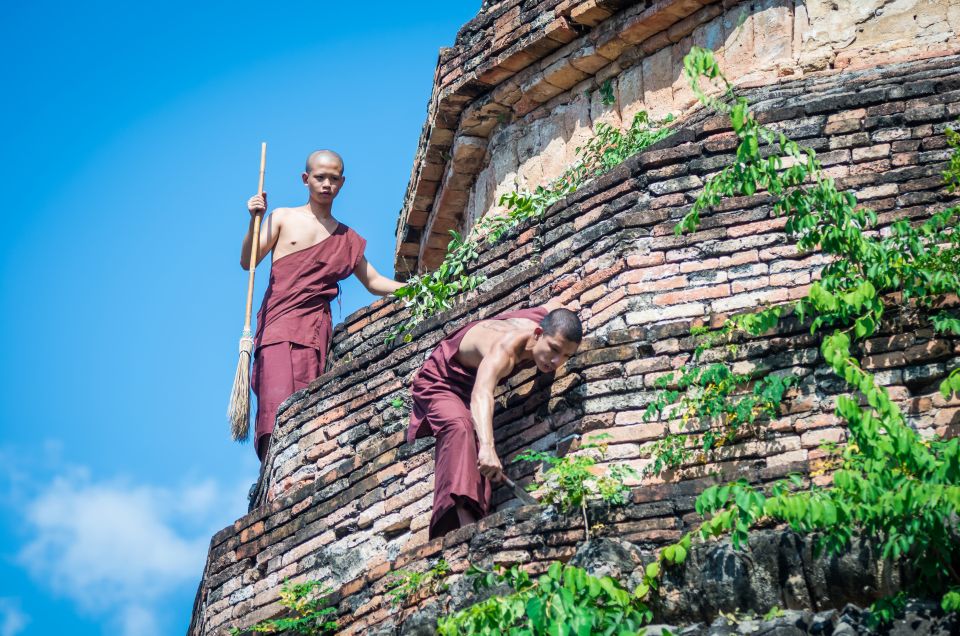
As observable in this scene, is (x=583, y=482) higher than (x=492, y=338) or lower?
lower

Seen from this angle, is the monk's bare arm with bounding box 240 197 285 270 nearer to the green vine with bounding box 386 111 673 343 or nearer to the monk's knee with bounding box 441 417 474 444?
the green vine with bounding box 386 111 673 343

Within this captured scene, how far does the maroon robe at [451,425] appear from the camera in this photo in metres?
7.24

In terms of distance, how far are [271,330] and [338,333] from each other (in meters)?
0.39

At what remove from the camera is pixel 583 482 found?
6.86 m

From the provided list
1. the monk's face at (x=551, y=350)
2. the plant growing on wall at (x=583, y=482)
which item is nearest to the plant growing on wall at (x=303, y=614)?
the plant growing on wall at (x=583, y=482)

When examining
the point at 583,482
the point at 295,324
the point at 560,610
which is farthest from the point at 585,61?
the point at 560,610

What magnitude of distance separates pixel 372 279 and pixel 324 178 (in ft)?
2.20

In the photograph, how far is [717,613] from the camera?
20.1 feet

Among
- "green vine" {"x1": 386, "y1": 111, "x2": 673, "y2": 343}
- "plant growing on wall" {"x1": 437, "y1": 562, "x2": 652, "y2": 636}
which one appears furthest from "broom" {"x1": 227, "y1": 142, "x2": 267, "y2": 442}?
"plant growing on wall" {"x1": 437, "y1": 562, "x2": 652, "y2": 636}

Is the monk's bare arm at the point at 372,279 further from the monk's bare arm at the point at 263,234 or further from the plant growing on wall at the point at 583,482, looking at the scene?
the plant growing on wall at the point at 583,482

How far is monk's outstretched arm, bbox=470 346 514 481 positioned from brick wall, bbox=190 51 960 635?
243 millimetres

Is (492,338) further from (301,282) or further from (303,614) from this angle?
(301,282)

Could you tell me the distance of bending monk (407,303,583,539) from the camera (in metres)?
7.24

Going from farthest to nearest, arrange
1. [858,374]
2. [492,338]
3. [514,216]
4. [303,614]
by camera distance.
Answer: [514,216], [303,614], [492,338], [858,374]
